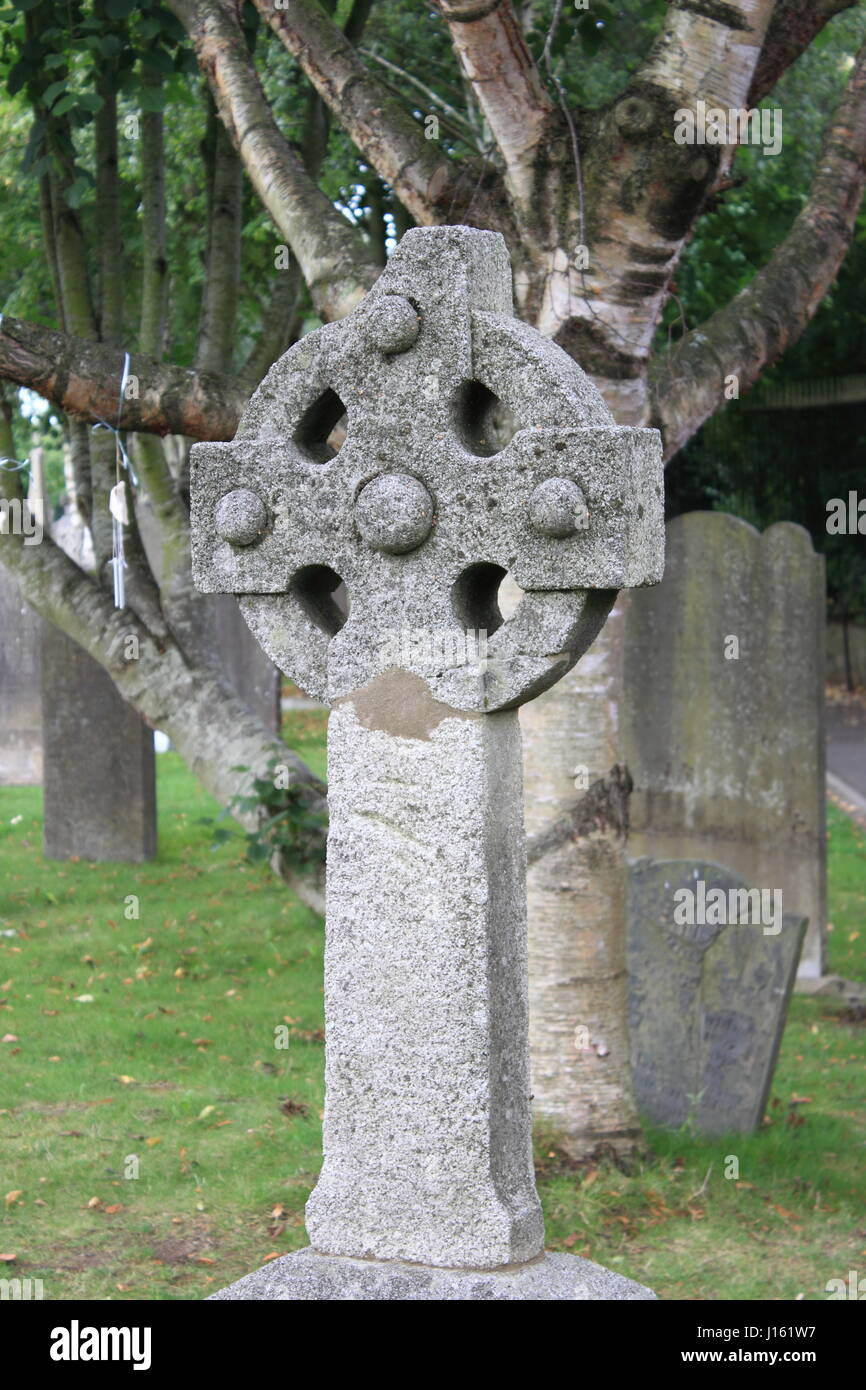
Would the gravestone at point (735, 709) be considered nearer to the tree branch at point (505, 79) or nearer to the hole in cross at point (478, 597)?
the tree branch at point (505, 79)

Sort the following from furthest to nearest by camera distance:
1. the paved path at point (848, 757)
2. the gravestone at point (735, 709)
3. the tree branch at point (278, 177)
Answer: the paved path at point (848, 757) → the gravestone at point (735, 709) → the tree branch at point (278, 177)

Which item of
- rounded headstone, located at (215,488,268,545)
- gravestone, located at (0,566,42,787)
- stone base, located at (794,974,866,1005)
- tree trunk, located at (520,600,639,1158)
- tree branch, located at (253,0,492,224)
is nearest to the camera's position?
rounded headstone, located at (215,488,268,545)

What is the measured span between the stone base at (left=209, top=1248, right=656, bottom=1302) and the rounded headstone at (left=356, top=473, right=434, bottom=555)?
1.50 metres

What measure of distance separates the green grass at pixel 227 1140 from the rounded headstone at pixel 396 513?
286 cm

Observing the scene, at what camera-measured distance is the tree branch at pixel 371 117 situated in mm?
5965

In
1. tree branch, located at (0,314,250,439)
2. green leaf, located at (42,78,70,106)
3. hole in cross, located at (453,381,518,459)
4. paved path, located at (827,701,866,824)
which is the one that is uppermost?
green leaf, located at (42,78,70,106)

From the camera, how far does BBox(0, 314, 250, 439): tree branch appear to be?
6305 mm

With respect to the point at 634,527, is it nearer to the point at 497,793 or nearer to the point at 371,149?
the point at 497,793

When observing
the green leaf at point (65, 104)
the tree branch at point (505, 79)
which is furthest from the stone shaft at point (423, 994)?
the green leaf at point (65, 104)

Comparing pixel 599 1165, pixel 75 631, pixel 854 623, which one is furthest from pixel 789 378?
pixel 599 1165

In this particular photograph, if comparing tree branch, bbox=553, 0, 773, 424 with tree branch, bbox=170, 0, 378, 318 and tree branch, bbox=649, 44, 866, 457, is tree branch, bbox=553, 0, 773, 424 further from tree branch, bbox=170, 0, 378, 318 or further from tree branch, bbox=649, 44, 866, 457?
tree branch, bbox=170, 0, 378, 318

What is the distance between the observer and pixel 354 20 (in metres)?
8.23

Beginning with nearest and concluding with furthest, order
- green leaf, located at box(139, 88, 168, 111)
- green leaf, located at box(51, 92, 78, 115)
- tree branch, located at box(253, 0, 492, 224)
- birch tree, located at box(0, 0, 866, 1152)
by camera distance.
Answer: birch tree, located at box(0, 0, 866, 1152)
tree branch, located at box(253, 0, 492, 224)
green leaf, located at box(51, 92, 78, 115)
green leaf, located at box(139, 88, 168, 111)

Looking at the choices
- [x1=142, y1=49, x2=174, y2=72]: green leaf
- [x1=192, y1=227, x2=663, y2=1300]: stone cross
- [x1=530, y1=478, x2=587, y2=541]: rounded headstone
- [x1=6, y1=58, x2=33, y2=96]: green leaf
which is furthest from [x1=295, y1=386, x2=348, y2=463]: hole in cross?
[x1=6, y1=58, x2=33, y2=96]: green leaf
